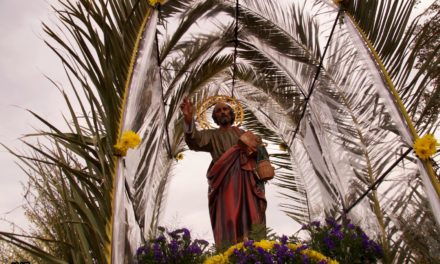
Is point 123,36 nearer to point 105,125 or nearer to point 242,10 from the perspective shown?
point 105,125

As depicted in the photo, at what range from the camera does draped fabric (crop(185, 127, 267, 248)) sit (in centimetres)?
463

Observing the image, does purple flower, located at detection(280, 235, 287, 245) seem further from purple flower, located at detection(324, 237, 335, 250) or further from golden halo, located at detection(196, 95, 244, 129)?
golden halo, located at detection(196, 95, 244, 129)

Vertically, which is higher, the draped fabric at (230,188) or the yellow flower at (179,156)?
the yellow flower at (179,156)

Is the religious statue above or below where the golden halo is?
below

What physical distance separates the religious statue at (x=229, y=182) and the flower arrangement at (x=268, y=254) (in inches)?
42.6

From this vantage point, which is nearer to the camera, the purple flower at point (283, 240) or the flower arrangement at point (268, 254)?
the flower arrangement at point (268, 254)

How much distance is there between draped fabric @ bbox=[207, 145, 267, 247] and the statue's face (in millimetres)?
491

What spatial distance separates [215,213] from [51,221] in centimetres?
254

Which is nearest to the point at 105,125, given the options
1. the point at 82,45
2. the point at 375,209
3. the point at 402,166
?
the point at 82,45

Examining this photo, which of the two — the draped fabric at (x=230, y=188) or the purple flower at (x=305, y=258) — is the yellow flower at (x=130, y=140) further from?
the draped fabric at (x=230, y=188)

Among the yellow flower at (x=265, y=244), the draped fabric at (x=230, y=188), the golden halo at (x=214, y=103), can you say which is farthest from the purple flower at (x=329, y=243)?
the golden halo at (x=214, y=103)

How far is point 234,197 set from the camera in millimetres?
4766

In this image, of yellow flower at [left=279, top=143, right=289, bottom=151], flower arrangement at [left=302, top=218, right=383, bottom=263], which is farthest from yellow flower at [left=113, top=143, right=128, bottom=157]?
yellow flower at [left=279, top=143, right=289, bottom=151]

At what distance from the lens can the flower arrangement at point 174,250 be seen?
344 cm
